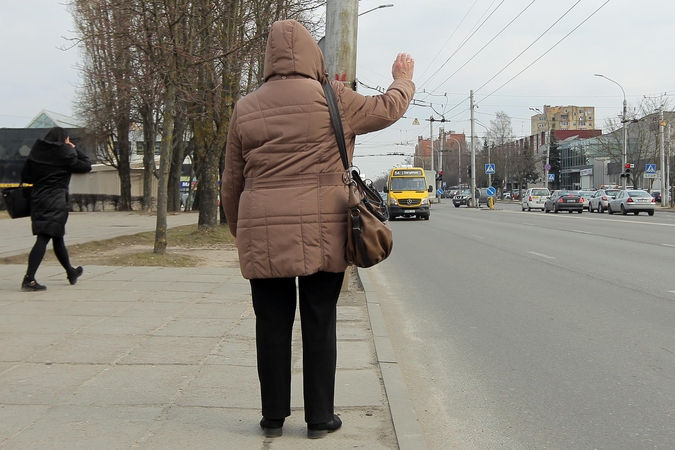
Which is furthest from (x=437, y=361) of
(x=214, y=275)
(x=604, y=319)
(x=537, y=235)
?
(x=537, y=235)

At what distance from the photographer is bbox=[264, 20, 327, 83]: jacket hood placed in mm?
3385

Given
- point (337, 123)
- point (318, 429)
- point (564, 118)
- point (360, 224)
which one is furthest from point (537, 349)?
point (564, 118)

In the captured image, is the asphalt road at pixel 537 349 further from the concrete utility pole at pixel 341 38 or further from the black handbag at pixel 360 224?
the concrete utility pole at pixel 341 38

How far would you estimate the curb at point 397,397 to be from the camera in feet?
12.0

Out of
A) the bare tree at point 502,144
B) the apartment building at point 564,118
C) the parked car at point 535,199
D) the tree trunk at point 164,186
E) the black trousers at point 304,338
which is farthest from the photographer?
the apartment building at point 564,118

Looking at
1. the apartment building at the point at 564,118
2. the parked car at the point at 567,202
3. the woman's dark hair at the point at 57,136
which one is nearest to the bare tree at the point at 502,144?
the parked car at the point at 567,202

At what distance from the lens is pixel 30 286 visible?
8.12m

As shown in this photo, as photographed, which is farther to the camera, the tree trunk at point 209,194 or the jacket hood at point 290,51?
the tree trunk at point 209,194

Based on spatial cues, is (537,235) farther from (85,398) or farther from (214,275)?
(85,398)

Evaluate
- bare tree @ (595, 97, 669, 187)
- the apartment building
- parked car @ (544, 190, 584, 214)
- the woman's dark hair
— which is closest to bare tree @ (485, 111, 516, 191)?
bare tree @ (595, 97, 669, 187)

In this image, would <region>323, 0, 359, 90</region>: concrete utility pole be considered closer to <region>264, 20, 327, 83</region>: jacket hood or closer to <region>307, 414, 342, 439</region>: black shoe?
<region>264, 20, 327, 83</region>: jacket hood

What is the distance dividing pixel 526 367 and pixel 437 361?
722mm

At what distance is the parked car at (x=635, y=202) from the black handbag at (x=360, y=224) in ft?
120

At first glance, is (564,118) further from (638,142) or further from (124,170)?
(124,170)
